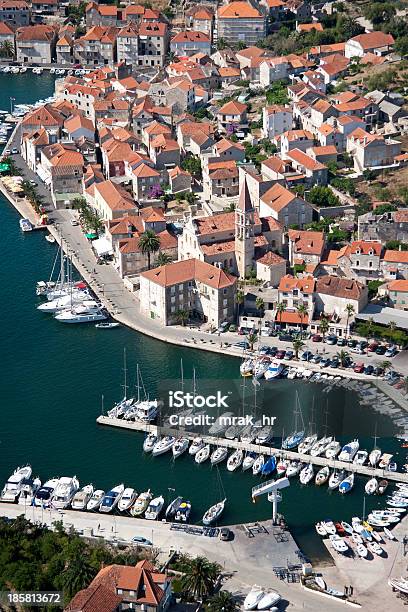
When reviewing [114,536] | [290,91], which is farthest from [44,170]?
[114,536]

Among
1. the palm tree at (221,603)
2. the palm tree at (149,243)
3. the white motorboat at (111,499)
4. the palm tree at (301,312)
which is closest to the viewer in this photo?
the palm tree at (221,603)

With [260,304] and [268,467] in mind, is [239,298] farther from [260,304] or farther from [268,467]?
[268,467]

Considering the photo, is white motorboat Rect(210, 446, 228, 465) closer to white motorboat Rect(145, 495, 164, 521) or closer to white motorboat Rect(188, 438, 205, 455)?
white motorboat Rect(188, 438, 205, 455)

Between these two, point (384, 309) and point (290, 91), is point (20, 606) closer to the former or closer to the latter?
point (384, 309)

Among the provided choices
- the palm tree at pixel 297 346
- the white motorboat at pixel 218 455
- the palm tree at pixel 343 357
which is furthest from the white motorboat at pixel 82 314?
the white motorboat at pixel 218 455

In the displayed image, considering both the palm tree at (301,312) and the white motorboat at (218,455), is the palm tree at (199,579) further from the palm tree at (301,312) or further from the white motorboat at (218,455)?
the palm tree at (301,312)

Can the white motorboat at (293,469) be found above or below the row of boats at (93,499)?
above

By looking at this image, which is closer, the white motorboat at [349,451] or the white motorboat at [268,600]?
the white motorboat at [268,600]

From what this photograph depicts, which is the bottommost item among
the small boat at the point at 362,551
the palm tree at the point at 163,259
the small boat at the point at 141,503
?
the small boat at the point at 362,551
